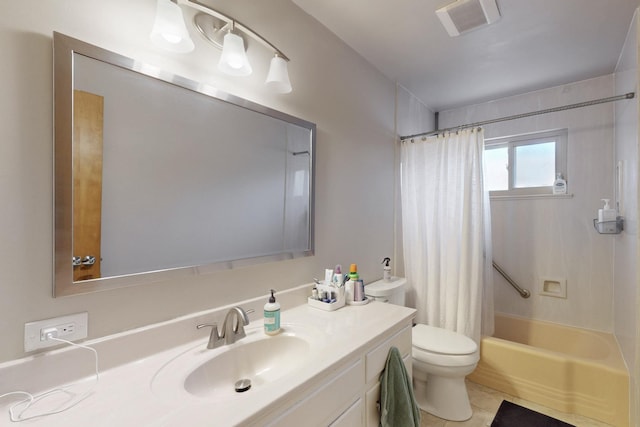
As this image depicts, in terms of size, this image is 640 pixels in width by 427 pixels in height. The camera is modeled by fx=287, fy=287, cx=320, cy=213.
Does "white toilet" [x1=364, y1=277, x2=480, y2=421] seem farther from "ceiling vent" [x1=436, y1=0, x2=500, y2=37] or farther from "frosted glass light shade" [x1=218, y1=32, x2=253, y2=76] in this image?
"ceiling vent" [x1=436, y1=0, x2=500, y2=37]

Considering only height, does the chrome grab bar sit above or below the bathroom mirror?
below

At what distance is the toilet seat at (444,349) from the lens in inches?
67.4

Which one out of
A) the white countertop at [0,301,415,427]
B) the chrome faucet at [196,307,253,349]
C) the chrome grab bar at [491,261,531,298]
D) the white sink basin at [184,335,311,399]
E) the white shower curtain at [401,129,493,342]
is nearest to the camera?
the white countertop at [0,301,415,427]

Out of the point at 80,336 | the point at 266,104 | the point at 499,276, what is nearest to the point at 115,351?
the point at 80,336

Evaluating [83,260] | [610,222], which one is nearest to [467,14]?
[610,222]

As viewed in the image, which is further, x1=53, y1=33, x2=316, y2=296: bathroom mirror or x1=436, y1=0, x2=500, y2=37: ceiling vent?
x1=436, y1=0, x2=500, y2=37: ceiling vent

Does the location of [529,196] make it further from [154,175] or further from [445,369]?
[154,175]

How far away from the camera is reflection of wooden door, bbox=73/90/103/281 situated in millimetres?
854

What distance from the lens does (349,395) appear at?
106 centimetres

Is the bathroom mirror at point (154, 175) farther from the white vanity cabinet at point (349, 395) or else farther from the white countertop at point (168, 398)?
the white vanity cabinet at point (349, 395)

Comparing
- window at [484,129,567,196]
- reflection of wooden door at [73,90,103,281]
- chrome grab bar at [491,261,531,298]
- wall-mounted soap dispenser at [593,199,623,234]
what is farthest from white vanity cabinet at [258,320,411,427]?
window at [484,129,567,196]

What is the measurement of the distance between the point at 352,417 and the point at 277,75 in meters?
1.47

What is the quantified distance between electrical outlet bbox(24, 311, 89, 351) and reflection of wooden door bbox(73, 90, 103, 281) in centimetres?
12

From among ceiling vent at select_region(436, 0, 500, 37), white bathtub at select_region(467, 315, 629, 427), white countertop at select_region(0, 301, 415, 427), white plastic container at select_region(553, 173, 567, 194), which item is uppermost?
ceiling vent at select_region(436, 0, 500, 37)
